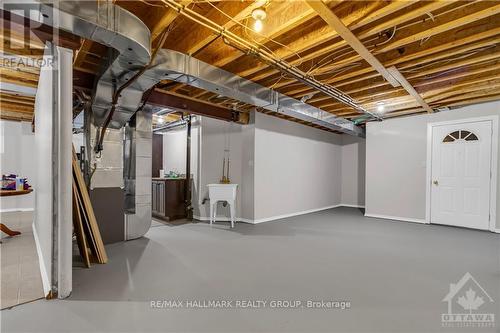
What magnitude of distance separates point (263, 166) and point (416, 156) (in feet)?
11.2

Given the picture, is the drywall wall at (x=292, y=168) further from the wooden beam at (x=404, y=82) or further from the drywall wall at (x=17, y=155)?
the drywall wall at (x=17, y=155)

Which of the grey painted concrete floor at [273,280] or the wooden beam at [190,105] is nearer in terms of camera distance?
the grey painted concrete floor at [273,280]

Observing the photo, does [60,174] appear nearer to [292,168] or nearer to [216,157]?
[216,157]

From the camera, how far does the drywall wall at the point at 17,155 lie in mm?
6090

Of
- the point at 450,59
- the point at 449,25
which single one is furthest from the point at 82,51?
the point at 450,59

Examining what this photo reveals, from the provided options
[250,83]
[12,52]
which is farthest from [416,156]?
[12,52]

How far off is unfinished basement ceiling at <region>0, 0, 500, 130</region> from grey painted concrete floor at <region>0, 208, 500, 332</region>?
7.62 feet

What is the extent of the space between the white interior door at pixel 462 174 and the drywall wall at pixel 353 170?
2.38 meters

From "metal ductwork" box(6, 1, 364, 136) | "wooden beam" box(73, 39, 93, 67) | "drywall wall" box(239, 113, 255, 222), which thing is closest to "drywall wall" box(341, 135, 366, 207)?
"metal ductwork" box(6, 1, 364, 136)

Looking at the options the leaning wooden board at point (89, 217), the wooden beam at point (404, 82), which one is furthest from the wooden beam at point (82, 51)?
the wooden beam at point (404, 82)

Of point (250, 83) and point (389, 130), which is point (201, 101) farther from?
point (389, 130)

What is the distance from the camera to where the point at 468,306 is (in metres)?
2.02

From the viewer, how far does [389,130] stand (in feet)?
19.0

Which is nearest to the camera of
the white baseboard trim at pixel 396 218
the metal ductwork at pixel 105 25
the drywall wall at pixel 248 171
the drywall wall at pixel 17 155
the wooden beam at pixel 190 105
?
the metal ductwork at pixel 105 25
